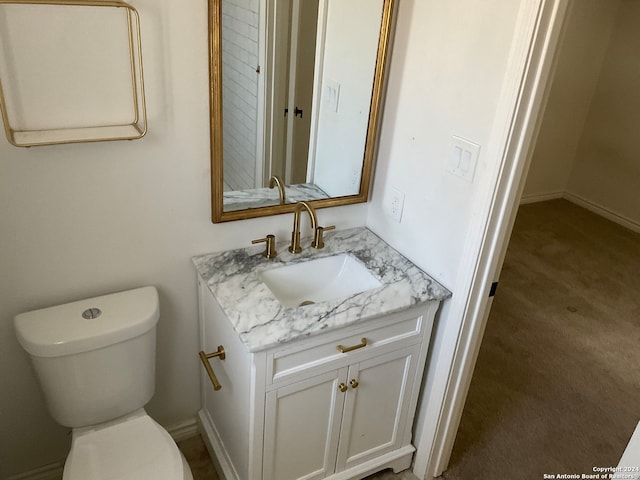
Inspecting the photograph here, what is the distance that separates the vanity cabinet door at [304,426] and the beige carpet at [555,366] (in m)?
0.61

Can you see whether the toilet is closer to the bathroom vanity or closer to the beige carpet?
the bathroom vanity

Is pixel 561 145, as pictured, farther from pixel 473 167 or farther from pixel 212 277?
pixel 212 277

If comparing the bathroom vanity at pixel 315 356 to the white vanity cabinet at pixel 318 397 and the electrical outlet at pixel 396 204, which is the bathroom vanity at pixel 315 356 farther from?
the electrical outlet at pixel 396 204

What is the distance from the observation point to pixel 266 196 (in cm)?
184

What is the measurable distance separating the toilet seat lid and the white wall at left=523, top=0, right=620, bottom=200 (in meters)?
3.28

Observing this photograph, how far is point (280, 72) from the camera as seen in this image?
5.62ft

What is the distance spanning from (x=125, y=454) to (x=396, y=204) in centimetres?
119

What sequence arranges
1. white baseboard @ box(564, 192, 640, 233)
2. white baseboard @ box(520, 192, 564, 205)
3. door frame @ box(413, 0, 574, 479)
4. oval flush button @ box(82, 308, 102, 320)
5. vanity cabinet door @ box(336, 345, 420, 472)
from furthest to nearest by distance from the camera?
white baseboard @ box(520, 192, 564, 205), white baseboard @ box(564, 192, 640, 233), vanity cabinet door @ box(336, 345, 420, 472), oval flush button @ box(82, 308, 102, 320), door frame @ box(413, 0, 574, 479)

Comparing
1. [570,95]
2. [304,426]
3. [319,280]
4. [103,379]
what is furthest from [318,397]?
[570,95]

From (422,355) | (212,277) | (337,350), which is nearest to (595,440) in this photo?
(422,355)

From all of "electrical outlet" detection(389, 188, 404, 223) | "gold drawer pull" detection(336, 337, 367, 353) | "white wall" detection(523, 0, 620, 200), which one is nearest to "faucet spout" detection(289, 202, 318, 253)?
"electrical outlet" detection(389, 188, 404, 223)

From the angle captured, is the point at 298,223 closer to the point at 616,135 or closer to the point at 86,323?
the point at 86,323

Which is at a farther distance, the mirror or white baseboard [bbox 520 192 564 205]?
white baseboard [bbox 520 192 564 205]

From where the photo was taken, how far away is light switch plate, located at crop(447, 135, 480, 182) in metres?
1.55
